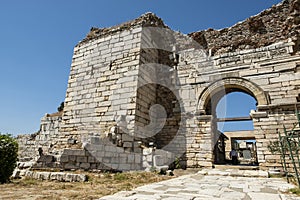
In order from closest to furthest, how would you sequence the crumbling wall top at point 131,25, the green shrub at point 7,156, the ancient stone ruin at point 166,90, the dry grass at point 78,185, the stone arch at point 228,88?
the dry grass at point 78,185 → the green shrub at point 7,156 → the ancient stone ruin at point 166,90 → the stone arch at point 228,88 → the crumbling wall top at point 131,25

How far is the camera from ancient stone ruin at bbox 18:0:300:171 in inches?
251

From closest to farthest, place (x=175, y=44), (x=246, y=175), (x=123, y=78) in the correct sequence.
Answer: (x=246, y=175)
(x=123, y=78)
(x=175, y=44)

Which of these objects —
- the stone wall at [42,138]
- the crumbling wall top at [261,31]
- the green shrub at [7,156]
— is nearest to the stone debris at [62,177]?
the green shrub at [7,156]

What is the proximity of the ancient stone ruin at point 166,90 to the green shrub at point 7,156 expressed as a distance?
123 centimetres

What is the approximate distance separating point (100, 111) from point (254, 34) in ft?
22.1

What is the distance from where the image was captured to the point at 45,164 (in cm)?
563

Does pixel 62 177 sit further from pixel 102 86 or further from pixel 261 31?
pixel 261 31

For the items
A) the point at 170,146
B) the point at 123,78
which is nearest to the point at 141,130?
the point at 170,146

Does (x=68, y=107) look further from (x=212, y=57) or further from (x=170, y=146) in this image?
(x=212, y=57)

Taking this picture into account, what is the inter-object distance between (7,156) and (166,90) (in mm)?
5936

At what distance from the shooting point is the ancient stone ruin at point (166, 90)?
20.9 feet

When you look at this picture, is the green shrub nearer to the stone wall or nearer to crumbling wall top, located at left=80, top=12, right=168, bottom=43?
the stone wall

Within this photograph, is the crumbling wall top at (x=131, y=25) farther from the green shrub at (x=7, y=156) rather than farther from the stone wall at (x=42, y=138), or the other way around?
the green shrub at (x=7, y=156)

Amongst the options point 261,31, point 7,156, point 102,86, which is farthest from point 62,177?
point 261,31
